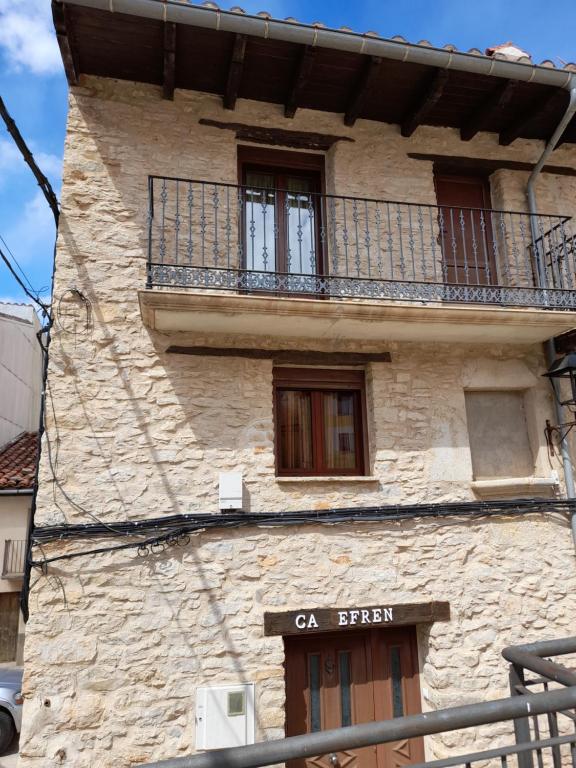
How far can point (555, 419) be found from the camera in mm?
5723

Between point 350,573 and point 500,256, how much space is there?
A: 4.07m

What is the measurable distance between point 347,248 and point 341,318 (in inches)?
43.8

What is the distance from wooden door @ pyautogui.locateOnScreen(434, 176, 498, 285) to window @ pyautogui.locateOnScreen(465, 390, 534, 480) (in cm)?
138

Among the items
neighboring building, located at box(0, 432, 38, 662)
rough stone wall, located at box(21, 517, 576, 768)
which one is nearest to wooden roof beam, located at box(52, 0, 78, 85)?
rough stone wall, located at box(21, 517, 576, 768)

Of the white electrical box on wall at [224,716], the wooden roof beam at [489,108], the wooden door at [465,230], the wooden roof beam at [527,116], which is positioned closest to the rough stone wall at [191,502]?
the white electrical box on wall at [224,716]

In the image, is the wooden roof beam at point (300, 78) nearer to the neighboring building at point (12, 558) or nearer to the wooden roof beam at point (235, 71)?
the wooden roof beam at point (235, 71)

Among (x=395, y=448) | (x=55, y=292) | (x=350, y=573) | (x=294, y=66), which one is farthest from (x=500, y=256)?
(x=55, y=292)

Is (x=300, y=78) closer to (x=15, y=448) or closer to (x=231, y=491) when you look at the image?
(x=231, y=491)

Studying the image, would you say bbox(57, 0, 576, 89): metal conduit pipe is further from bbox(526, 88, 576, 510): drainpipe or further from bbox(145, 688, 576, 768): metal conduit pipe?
bbox(145, 688, 576, 768): metal conduit pipe

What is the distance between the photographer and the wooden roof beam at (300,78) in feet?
17.4

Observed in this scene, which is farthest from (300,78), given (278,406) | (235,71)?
(278,406)

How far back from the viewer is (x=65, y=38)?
5023 millimetres

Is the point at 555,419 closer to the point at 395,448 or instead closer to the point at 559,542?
the point at 559,542

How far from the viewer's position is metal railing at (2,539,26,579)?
10.4 m
